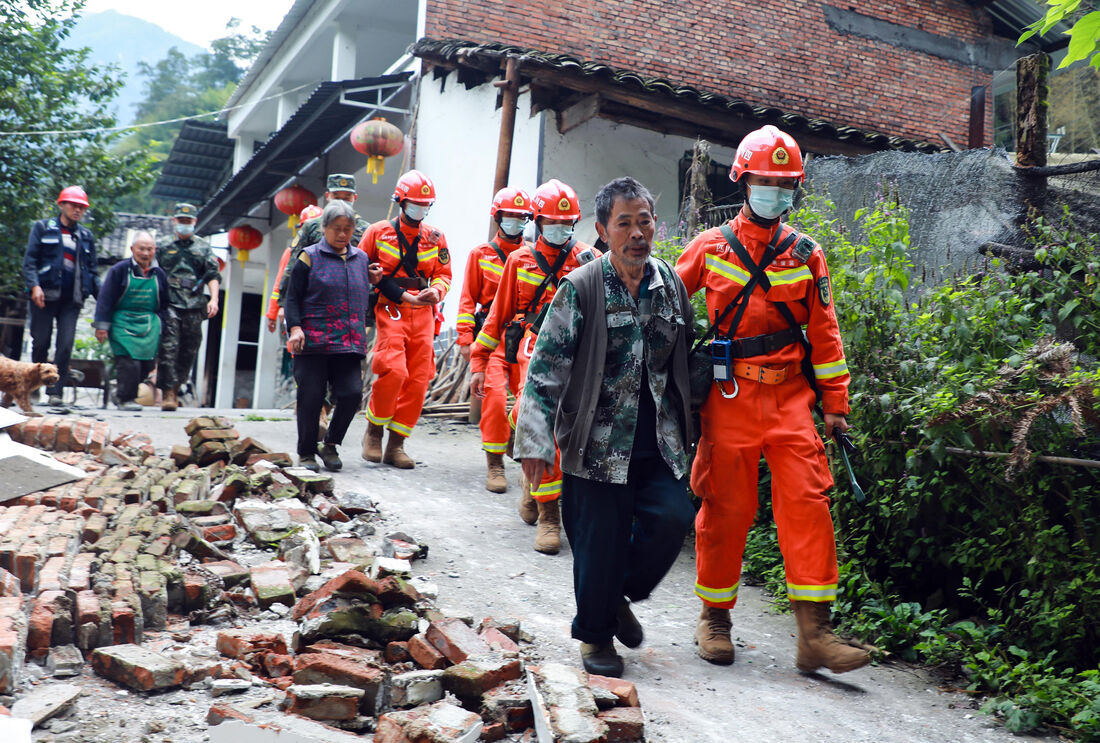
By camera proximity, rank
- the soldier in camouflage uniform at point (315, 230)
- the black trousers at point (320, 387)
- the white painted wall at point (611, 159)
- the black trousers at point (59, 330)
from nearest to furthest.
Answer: the black trousers at point (320, 387), the soldier in camouflage uniform at point (315, 230), the black trousers at point (59, 330), the white painted wall at point (611, 159)

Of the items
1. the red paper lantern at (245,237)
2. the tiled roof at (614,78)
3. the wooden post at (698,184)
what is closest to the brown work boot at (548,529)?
the wooden post at (698,184)

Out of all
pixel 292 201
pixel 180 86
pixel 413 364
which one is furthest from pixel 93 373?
pixel 180 86

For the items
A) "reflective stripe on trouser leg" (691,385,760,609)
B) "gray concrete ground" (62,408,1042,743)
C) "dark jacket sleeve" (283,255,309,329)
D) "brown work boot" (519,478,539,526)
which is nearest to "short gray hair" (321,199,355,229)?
"dark jacket sleeve" (283,255,309,329)

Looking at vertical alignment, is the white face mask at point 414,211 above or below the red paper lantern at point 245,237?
below

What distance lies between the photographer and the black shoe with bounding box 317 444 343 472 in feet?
25.3

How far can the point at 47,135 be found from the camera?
17.6 meters

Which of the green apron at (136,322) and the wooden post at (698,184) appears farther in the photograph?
the green apron at (136,322)

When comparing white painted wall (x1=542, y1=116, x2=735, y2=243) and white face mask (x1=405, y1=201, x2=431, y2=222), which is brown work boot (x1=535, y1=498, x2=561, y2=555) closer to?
white face mask (x1=405, y1=201, x2=431, y2=222)

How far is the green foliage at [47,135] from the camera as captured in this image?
55.2 ft

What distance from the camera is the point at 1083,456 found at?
4566 mm

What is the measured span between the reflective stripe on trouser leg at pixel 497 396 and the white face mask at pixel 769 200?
2714 mm

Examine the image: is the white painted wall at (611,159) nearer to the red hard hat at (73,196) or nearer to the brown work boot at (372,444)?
the brown work boot at (372,444)

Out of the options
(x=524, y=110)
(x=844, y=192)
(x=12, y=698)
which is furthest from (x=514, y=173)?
(x=12, y=698)

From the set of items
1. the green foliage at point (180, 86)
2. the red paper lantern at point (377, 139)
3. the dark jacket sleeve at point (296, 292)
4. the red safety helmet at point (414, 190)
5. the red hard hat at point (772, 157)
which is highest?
the green foliage at point (180, 86)
